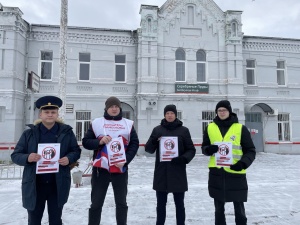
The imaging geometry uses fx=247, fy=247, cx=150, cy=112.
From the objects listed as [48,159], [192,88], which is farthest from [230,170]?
[192,88]

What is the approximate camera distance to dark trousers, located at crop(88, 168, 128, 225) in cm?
372

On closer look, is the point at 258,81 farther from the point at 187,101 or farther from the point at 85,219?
the point at 85,219

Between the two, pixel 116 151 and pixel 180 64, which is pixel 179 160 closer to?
pixel 116 151

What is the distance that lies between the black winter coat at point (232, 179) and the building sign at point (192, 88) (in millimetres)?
11687

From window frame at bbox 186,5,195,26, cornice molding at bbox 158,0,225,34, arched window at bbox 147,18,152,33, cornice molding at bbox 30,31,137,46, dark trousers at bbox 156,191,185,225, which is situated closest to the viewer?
dark trousers at bbox 156,191,185,225

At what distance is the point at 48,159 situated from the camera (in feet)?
10.7

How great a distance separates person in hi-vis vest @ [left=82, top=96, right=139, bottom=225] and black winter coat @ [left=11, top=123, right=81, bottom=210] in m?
0.35

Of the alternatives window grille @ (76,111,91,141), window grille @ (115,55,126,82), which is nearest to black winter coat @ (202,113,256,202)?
window grille @ (76,111,91,141)

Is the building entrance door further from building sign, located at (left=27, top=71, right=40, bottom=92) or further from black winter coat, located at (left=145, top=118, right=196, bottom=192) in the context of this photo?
black winter coat, located at (left=145, top=118, right=196, bottom=192)

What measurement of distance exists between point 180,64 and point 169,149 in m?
12.5

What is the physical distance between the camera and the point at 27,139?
3.33 metres

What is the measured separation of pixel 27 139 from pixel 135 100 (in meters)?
12.1

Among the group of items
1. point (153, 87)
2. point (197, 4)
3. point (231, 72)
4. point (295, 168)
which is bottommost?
point (295, 168)

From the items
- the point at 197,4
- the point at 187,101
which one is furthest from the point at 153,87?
the point at 197,4
